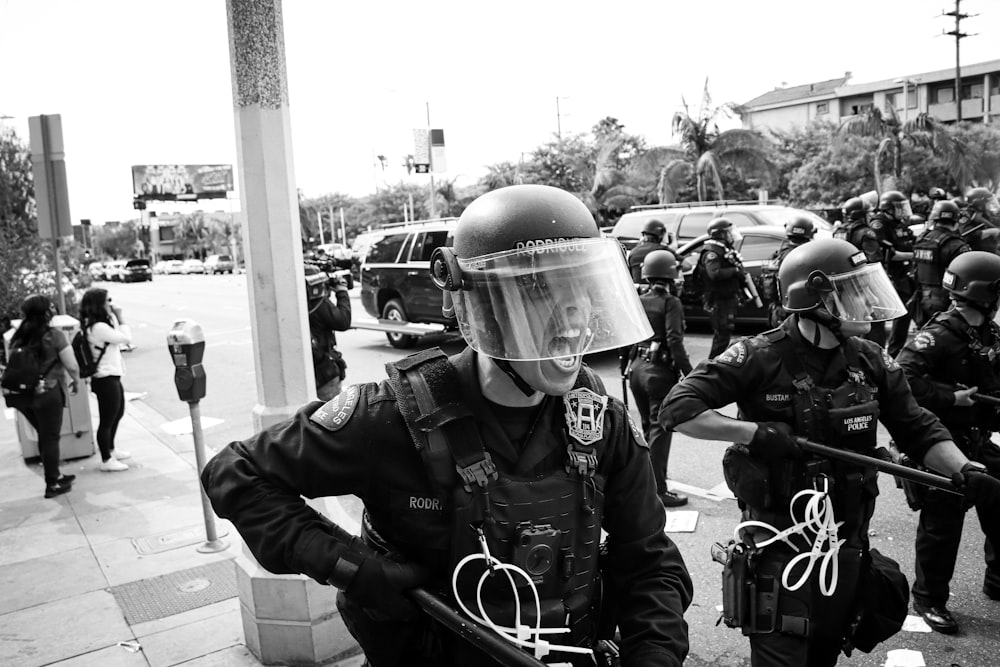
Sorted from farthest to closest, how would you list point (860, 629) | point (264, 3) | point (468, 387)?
point (264, 3), point (860, 629), point (468, 387)

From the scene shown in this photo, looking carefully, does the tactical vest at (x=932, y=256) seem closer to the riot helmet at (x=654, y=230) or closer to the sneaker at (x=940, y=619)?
the riot helmet at (x=654, y=230)

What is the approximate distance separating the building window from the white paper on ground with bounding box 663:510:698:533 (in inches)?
2421

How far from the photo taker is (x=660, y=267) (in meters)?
6.43

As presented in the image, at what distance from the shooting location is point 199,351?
207 inches

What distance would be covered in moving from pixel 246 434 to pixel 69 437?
184cm

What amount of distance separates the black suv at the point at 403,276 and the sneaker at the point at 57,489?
22.1 feet

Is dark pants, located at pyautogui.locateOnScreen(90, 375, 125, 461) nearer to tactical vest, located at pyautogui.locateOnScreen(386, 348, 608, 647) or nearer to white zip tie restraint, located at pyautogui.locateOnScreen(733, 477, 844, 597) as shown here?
white zip tie restraint, located at pyautogui.locateOnScreen(733, 477, 844, 597)

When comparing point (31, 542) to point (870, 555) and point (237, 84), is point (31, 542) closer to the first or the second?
point (237, 84)

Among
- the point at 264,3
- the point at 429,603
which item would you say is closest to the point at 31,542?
the point at 264,3

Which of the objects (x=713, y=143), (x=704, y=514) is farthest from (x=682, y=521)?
(x=713, y=143)

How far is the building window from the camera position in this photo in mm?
57281

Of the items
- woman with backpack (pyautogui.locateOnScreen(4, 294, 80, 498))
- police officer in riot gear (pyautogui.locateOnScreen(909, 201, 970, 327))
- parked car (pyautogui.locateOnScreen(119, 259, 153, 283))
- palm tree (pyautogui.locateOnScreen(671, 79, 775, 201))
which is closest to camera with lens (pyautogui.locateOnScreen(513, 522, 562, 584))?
woman with backpack (pyautogui.locateOnScreen(4, 294, 80, 498))

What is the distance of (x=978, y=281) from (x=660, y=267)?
2.48 meters

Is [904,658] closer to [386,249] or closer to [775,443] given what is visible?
[775,443]
